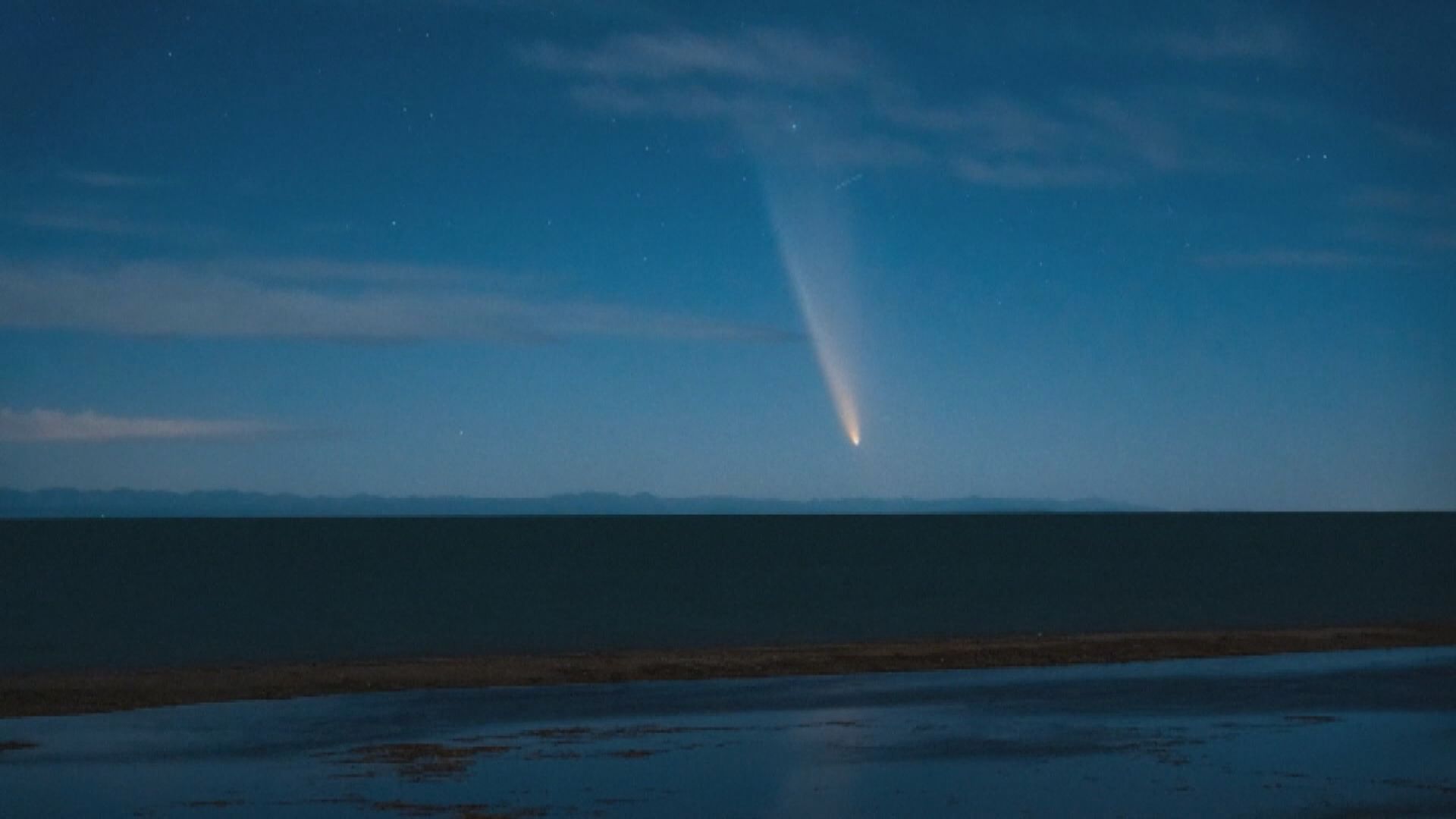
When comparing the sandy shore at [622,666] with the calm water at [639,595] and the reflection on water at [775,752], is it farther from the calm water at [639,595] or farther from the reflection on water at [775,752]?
the calm water at [639,595]

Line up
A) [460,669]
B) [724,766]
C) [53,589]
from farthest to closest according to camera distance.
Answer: [53,589] → [460,669] → [724,766]

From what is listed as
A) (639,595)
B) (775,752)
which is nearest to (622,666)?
(775,752)

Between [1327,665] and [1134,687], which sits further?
[1327,665]

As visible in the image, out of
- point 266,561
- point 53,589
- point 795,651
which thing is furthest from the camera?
point 266,561

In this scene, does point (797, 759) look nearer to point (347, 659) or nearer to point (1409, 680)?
point (1409, 680)

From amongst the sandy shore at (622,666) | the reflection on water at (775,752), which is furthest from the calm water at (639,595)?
the reflection on water at (775,752)

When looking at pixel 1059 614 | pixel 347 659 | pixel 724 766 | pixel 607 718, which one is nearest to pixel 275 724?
pixel 607 718
